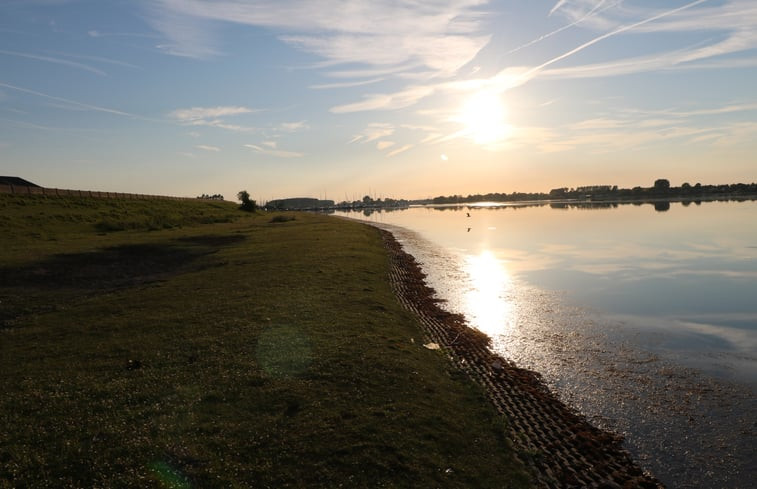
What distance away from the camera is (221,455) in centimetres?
1117

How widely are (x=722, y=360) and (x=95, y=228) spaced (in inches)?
3273

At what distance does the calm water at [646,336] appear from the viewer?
14.1 metres

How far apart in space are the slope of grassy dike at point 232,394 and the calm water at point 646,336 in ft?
18.2

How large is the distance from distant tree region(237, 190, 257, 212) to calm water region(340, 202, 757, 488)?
11320 cm

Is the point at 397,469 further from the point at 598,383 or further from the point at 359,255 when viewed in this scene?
the point at 359,255

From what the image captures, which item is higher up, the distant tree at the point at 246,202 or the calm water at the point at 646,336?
the distant tree at the point at 246,202

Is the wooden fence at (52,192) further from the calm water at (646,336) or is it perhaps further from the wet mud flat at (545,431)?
the wet mud flat at (545,431)

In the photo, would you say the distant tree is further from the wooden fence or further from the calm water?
the calm water

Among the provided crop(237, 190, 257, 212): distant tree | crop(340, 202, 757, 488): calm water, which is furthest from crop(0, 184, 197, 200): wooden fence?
crop(340, 202, 757, 488): calm water

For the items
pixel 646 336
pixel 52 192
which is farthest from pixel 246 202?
pixel 646 336

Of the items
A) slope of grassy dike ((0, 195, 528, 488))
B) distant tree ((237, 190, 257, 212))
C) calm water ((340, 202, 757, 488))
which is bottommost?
calm water ((340, 202, 757, 488))

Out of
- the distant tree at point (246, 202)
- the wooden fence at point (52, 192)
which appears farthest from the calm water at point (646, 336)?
the distant tree at point (246, 202)

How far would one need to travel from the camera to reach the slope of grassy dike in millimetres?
10805

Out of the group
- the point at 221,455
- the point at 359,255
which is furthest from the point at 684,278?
the point at 221,455
